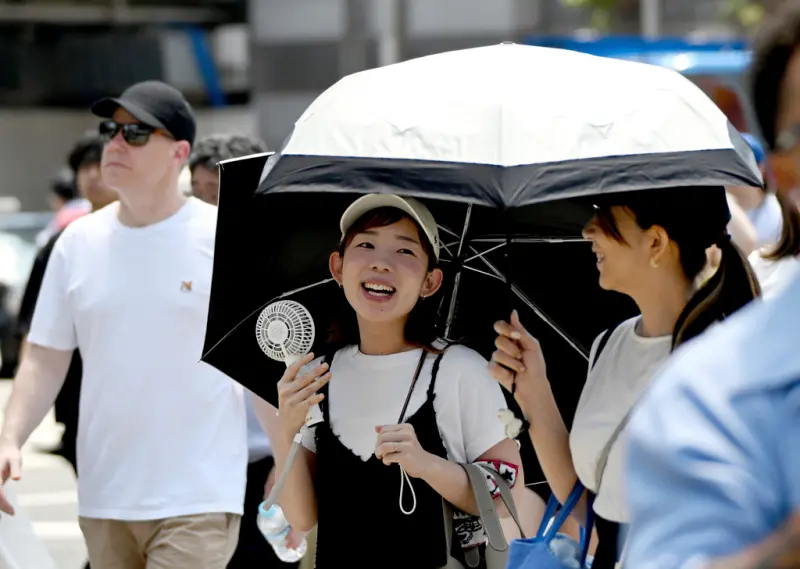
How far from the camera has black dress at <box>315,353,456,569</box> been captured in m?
3.71

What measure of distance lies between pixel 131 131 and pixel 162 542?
4.82 ft

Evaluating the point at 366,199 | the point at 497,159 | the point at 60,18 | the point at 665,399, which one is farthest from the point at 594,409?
the point at 60,18

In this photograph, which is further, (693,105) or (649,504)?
(693,105)

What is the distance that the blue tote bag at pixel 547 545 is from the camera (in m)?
3.26

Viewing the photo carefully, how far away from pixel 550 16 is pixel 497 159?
2265 centimetres

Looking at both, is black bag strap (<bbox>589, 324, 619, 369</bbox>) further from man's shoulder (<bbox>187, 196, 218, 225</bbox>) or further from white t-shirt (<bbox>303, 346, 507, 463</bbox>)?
man's shoulder (<bbox>187, 196, 218, 225</bbox>)

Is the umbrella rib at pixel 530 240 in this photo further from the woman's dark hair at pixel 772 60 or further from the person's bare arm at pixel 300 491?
the woman's dark hair at pixel 772 60

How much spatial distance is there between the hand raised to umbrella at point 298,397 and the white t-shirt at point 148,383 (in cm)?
133

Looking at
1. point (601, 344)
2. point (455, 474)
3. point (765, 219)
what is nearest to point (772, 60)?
point (601, 344)

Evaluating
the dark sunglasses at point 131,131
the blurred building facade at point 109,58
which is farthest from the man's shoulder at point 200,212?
the blurred building facade at point 109,58

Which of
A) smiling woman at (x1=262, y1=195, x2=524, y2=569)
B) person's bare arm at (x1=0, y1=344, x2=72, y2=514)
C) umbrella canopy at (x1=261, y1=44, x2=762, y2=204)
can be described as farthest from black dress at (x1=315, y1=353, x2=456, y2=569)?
person's bare arm at (x1=0, y1=344, x2=72, y2=514)

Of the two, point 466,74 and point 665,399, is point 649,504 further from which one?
point 466,74

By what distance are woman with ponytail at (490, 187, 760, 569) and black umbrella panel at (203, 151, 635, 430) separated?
0.55 metres

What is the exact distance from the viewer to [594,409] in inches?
133
